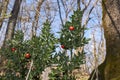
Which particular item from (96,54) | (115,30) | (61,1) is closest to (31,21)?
(61,1)

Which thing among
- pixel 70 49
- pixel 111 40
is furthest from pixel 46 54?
pixel 111 40

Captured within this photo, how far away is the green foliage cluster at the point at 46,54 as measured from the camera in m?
3.84

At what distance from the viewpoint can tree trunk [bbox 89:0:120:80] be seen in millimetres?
4155

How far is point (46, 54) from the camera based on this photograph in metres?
3.89

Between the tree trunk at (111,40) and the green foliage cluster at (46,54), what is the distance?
0.55 m

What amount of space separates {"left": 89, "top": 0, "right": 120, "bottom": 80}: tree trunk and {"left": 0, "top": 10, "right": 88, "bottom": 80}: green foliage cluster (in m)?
0.55

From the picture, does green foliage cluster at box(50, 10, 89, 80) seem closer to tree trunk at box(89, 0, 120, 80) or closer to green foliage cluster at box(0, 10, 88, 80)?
green foliage cluster at box(0, 10, 88, 80)

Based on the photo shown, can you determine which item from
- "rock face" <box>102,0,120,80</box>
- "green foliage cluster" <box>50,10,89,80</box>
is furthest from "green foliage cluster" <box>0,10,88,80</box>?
"rock face" <box>102,0,120,80</box>

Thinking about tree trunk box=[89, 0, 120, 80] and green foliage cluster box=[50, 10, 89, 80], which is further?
tree trunk box=[89, 0, 120, 80]

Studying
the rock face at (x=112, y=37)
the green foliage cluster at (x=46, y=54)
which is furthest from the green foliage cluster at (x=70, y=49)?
the rock face at (x=112, y=37)

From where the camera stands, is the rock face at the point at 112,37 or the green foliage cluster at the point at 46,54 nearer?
the green foliage cluster at the point at 46,54

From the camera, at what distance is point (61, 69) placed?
3.81 metres

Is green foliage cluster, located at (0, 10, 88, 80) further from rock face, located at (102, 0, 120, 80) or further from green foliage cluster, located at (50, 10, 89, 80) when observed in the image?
rock face, located at (102, 0, 120, 80)

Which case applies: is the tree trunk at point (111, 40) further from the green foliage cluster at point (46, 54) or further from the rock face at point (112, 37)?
the green foliage cluster at point (46, 54)
